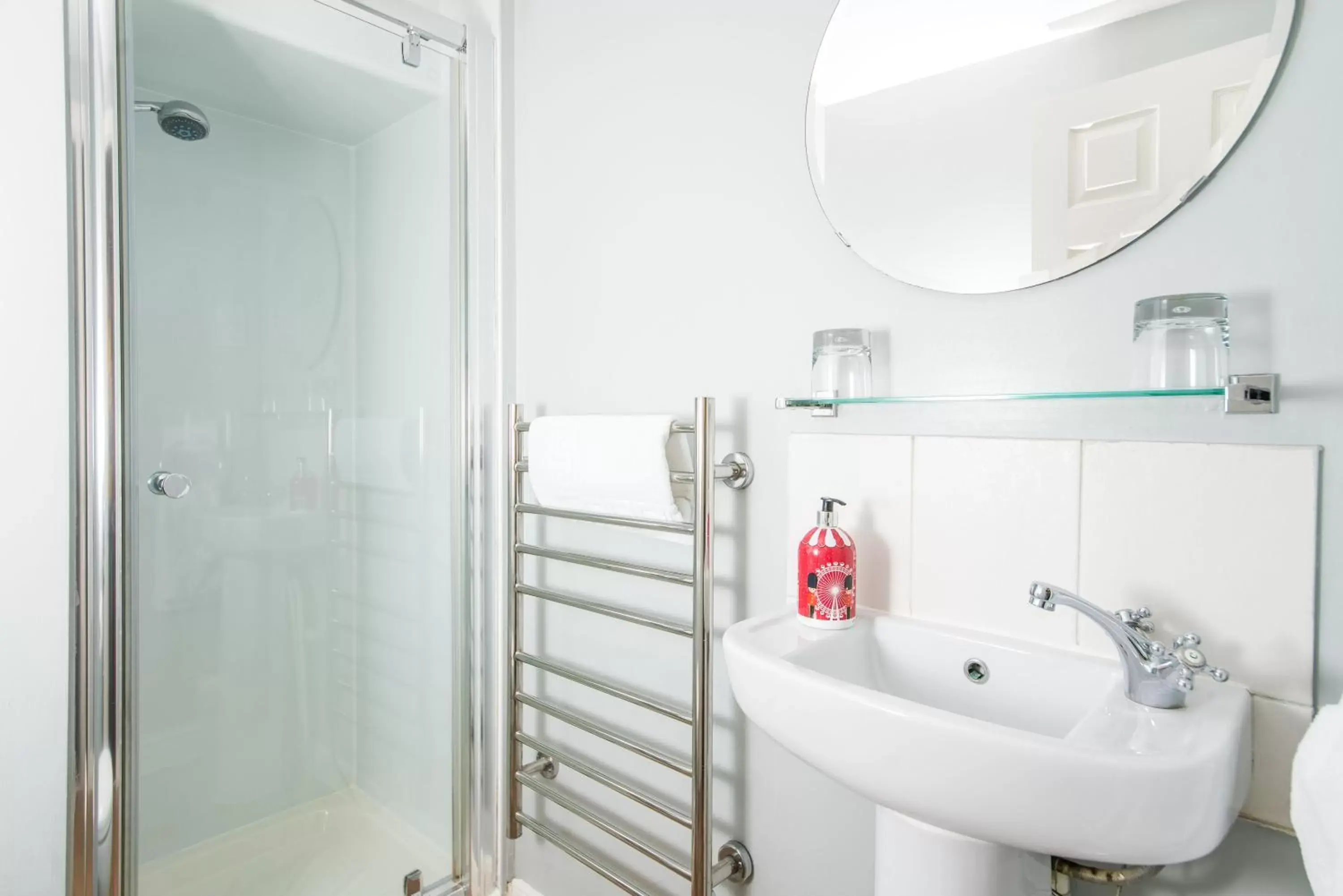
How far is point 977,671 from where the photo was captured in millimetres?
853

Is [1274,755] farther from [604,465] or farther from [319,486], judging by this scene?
[319,486]

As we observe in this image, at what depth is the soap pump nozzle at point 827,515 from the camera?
936mm

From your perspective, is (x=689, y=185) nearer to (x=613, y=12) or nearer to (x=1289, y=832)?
(x=613, y=12)

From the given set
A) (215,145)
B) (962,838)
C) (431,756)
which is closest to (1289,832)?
(962,838)

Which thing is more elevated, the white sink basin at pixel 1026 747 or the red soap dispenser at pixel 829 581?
the red soap dispenser at pixel 829 581

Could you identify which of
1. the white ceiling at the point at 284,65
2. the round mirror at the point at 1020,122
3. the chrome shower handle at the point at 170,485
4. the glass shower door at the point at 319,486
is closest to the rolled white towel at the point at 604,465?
the glass shower door at the point at 319,486

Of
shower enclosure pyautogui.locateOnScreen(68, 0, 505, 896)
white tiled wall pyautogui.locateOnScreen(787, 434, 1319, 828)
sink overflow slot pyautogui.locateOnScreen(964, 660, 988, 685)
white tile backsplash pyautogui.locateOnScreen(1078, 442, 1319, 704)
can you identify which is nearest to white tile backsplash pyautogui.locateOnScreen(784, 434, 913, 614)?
white tiled wall pyautogui.locateOnScreen(787, 434, 1319, 828)

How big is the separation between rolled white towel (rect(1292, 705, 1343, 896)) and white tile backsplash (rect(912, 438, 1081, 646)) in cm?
28

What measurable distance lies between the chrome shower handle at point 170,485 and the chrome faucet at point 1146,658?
4.83 feet

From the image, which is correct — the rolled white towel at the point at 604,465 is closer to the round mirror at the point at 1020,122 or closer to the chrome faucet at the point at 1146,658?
the round mirror at the point at 1020,122

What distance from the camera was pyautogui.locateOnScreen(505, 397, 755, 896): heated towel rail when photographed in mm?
1097

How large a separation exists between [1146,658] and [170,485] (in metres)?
1.60

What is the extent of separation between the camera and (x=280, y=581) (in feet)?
5.24

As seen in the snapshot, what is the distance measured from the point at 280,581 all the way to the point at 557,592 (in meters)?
0.68
